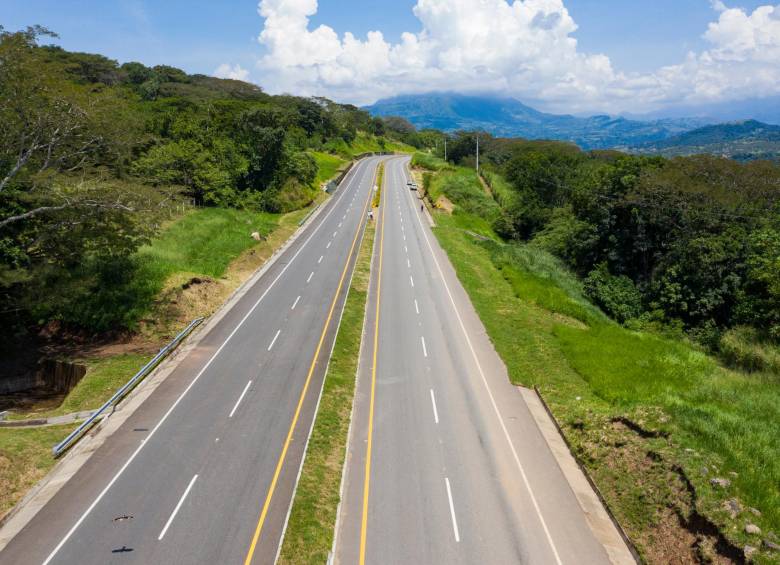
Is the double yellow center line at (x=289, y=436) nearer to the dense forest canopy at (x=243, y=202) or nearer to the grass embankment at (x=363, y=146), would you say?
the dense forest canopy at (x=243, y=202)

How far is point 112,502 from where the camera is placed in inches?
616

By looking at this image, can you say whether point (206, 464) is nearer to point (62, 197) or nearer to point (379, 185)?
point (62, 197)

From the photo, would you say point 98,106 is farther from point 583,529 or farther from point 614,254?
point 614,254

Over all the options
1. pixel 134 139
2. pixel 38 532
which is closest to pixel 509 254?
pixel 134 139

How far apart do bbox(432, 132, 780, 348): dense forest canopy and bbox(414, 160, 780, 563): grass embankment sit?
232 inches

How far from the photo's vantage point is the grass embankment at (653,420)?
15.1 metres

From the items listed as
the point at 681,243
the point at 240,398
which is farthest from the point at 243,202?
the point at 681,243

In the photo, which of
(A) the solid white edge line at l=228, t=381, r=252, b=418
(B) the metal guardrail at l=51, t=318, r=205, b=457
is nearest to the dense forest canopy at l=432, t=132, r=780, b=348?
(A) the solid white edge line at l=228, t=381, r=252, b=418

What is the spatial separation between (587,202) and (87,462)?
51491mm

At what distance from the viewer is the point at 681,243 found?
137ft

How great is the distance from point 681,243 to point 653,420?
27914 millimetres

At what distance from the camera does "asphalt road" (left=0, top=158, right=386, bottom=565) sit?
14016 mm

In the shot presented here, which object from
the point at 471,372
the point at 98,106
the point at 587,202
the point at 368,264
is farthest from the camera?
the point at 587,202

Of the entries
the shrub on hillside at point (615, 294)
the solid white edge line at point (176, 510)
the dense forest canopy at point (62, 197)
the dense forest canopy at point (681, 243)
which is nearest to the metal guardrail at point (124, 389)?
the dense forest canopy at point (62, 197)
